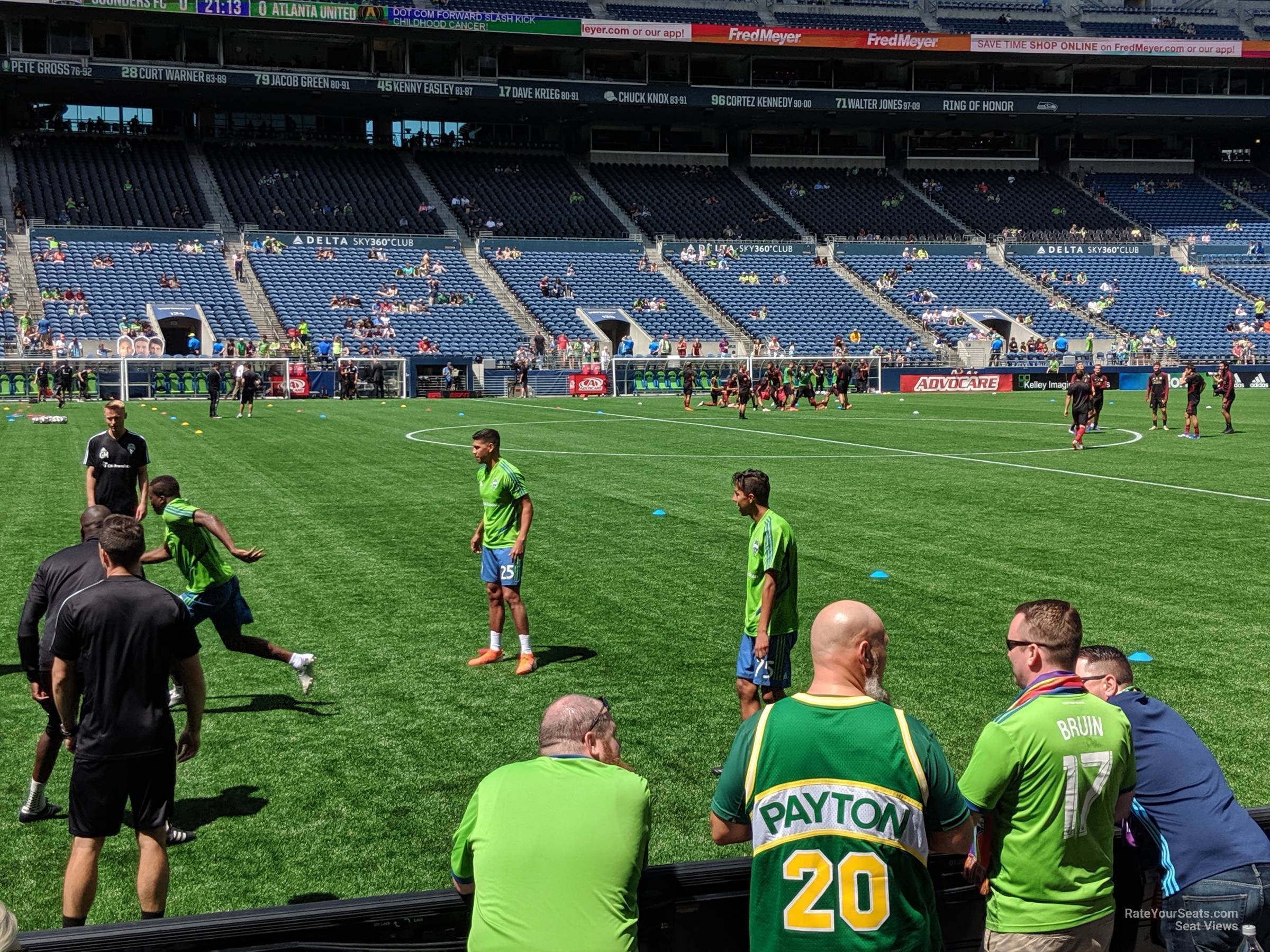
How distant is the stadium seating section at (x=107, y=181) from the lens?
187 feet

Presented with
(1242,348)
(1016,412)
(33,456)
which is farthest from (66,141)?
(1242,348)

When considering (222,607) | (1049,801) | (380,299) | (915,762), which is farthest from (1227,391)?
(380,299)

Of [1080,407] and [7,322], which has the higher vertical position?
[7,322]

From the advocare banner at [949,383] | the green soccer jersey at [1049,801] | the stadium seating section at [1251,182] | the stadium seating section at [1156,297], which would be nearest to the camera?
the green soccer jersey at [1049,801]

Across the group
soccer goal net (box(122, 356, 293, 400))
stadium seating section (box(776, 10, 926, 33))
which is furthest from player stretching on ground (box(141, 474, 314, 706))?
stadium seating section (box(776, 10, 926, 33))

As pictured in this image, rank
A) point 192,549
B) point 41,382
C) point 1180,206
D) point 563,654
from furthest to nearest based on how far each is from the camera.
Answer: point 1180,206
point 41,382
point 563,654
point 192,549

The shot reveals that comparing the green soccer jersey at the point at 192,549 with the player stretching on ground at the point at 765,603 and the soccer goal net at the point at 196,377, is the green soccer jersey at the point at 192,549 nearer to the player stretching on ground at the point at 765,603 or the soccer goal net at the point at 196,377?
the player stretching on ground at the point at 765,603

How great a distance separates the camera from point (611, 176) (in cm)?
7094

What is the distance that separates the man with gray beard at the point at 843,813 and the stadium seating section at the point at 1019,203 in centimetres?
7194

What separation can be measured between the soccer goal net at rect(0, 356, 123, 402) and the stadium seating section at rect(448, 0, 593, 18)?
29584mm

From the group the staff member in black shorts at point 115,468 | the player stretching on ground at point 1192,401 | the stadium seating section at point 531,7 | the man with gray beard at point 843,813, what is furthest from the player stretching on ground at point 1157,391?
the stadium seating section at point 531,7

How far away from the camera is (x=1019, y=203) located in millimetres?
73312

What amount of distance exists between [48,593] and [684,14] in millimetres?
68982

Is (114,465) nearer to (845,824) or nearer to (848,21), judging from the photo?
(845,824)
